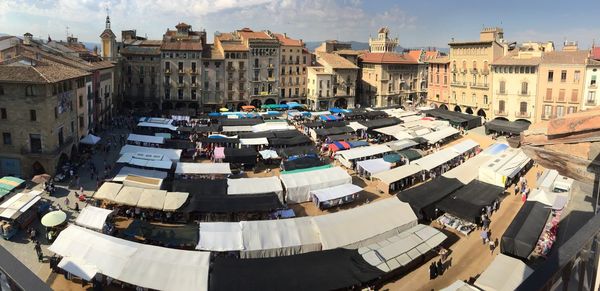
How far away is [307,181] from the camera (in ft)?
108

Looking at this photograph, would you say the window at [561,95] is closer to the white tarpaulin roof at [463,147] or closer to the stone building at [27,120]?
the white tarpaulin roof at [463,147]

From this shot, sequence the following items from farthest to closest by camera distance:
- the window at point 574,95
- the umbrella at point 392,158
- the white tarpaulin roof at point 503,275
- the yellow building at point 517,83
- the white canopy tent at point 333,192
A: the yellow building at point 517,83
the window at point 574,95
the umbrella at point 392,158
the white canopy tent at point 333,192
the white tarpaulin roof at point 503,275

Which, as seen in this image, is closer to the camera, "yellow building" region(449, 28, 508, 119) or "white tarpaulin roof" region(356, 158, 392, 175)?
"white tarpaulin roof" region(356, 158, 392, 175)

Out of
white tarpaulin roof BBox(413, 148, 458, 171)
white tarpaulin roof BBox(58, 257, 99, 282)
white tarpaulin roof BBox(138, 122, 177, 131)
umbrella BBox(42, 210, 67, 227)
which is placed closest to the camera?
white tarpaulin roof BBox(58, 257, 99, 282)

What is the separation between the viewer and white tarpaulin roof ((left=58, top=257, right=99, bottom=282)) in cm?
1977

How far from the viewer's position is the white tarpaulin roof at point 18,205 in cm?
2509

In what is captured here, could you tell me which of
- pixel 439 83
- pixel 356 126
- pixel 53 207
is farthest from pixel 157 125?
pixel 439 83

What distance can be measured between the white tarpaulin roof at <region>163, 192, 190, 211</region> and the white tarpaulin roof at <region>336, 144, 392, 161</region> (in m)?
18.1

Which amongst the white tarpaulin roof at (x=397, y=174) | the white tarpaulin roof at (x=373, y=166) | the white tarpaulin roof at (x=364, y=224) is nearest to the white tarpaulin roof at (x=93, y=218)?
the white tarpaulin roof at (x=364, y=224)

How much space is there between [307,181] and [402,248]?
38.2ft

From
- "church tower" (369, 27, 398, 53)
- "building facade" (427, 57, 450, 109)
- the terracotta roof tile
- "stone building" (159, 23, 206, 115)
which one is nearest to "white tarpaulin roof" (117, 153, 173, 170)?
"stone building" (159, 23, 206, 115)

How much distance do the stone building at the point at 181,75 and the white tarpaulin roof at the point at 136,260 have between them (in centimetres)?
5075

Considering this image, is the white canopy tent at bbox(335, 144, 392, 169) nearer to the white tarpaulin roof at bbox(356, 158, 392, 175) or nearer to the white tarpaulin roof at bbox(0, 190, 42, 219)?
the white tarpaulin roof at bbox(356, 158, 392, 175)

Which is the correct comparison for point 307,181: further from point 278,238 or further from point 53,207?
point 53,207
